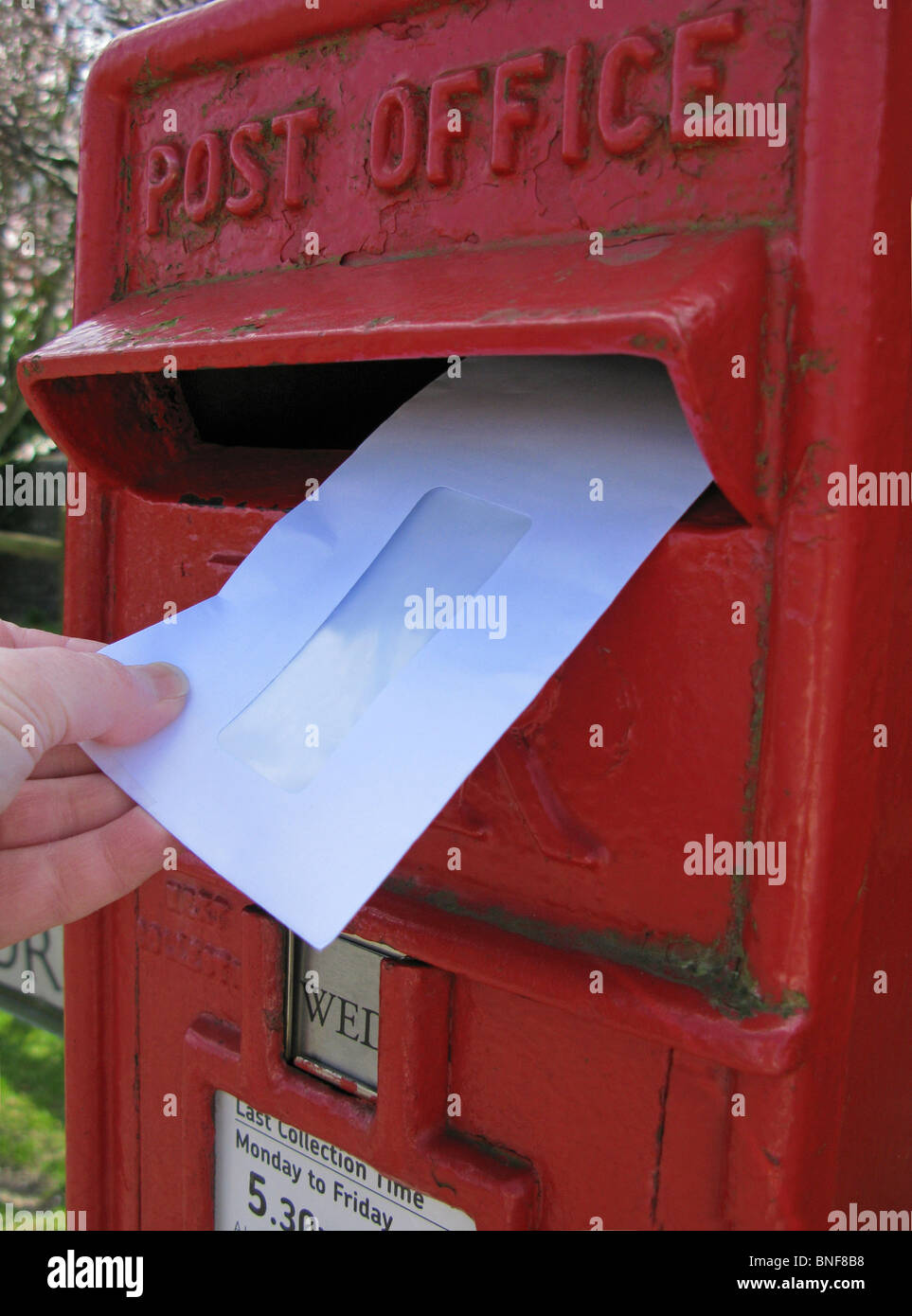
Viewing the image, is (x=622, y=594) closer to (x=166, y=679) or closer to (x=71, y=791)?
(x=166, y=679)

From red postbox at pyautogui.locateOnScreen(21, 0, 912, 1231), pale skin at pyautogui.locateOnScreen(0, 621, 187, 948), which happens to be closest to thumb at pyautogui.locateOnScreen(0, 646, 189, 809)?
pale skin at pyautogui.locateOnScreen(0, 621, 187, 948)

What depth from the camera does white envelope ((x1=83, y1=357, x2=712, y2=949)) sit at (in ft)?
2.47

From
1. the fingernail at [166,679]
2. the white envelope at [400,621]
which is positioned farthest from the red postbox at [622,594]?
the fingernail at [166,679]

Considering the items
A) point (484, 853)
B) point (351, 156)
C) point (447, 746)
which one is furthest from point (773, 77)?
point (484, 853)

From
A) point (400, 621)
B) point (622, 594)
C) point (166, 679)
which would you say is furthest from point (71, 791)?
point (622, 594)

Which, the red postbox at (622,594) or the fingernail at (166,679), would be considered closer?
the red postbox at (622,594)

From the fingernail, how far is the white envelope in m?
0.01

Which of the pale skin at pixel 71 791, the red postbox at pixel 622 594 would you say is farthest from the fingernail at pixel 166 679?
the red postbox at pixel 622 594

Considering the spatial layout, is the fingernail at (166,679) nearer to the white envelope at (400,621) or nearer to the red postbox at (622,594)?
the white envelope at (400,621)

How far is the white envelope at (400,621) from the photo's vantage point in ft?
2.47

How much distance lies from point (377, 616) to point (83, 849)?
1.38 feet

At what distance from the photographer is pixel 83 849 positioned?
1.03m

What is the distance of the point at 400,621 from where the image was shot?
86cm

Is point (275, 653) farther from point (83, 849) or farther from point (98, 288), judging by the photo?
point (98, 288)
